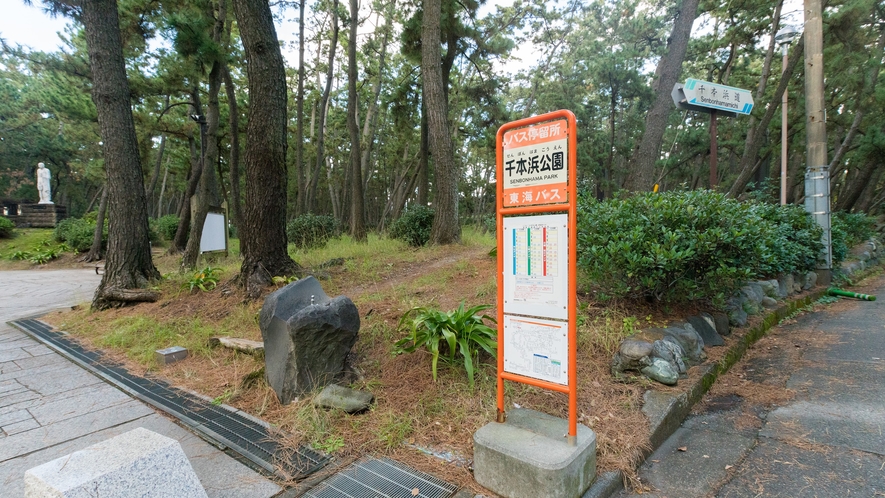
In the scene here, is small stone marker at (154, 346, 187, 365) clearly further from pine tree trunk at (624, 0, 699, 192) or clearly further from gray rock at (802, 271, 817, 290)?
gray rock at (802, 271, 817, 290)

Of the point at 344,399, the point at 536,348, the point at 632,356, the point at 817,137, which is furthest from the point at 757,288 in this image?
the point at 344,399

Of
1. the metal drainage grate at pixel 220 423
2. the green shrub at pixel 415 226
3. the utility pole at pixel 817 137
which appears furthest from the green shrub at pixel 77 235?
the utility pole at pixel 817 137

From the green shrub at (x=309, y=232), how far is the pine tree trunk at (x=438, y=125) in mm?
3971

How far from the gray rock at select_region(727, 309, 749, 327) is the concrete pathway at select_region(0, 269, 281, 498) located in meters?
4.45

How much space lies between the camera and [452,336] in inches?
122

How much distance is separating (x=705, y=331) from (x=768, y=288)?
2411 mm

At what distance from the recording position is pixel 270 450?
2518mm

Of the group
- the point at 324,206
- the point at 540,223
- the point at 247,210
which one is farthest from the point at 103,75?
the point at 324,206

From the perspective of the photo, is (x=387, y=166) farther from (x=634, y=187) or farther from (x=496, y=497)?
(x=496, y=497)

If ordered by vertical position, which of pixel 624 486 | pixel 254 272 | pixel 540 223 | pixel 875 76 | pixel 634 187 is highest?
pixel 875 76

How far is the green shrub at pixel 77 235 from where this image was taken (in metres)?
15.8

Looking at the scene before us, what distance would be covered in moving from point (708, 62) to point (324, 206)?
84.7 ft

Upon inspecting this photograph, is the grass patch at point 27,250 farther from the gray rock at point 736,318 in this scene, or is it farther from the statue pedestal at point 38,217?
the gray rock at point 736,318

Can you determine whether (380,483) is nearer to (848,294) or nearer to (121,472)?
(121,472)
